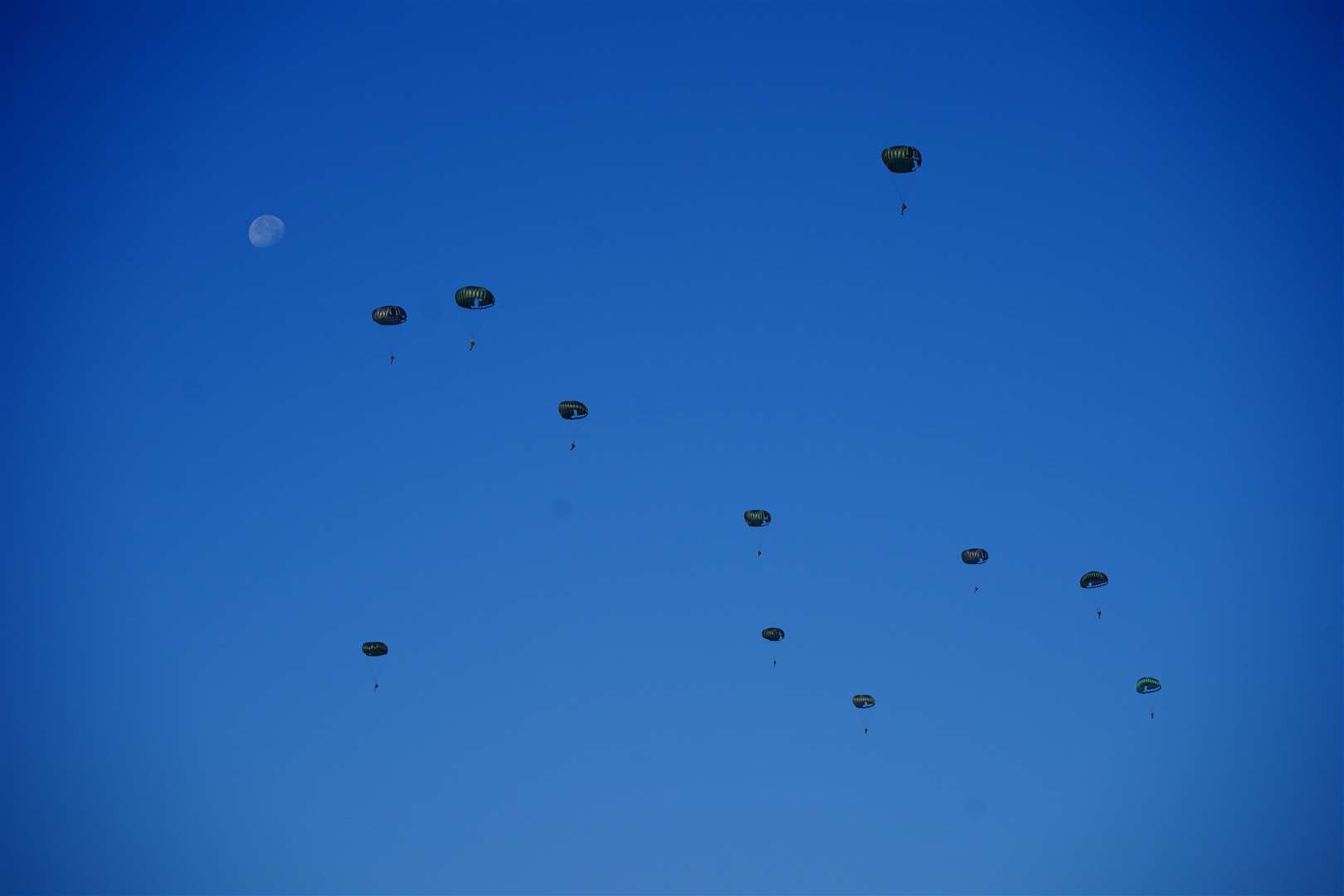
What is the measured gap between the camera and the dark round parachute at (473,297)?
52719 mm

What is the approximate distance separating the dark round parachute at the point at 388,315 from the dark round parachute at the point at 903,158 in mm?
23459

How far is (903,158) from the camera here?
4881cm

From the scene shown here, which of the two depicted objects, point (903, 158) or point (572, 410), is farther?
point (572, 410)

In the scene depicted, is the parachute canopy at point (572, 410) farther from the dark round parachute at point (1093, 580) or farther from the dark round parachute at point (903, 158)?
the dark round parachute at point (1093, 580)

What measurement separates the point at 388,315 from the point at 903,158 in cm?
2457

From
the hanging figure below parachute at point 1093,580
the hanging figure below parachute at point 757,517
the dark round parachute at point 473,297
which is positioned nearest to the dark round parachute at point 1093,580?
the hanging figure below parachute at point 1093,580

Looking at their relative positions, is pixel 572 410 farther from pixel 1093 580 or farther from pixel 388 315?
pixel 1093 580

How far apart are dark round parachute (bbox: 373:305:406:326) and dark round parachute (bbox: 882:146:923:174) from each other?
2346 cm

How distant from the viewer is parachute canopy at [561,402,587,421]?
56.2 m

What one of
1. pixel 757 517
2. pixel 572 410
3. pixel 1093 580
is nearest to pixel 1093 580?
pixel 1093 580

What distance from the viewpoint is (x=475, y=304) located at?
53.0 meters

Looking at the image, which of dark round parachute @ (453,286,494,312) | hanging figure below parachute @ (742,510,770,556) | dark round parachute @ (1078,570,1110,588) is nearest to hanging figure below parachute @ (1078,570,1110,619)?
dark round parachute @ (1078,570,1110,588)

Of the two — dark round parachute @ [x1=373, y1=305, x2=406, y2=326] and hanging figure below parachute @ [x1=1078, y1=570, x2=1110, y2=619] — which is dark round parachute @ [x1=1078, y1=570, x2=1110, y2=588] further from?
dark round parachute @ [x1=373, y1=305, x2=406, y2=326]

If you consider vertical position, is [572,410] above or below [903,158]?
below
